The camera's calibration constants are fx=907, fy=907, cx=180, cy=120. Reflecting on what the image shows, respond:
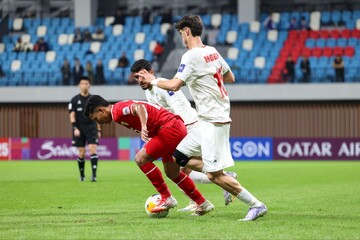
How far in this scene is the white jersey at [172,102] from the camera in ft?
44.3

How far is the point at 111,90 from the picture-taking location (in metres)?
40.6

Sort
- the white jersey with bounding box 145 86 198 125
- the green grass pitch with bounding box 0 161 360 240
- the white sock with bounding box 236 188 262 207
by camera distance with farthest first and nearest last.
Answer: the white jersey with bounding box 145 86 198 125, the white sock with bounding box 236 188 262 207, the green grass pitch with bounding box 0 161 360 240

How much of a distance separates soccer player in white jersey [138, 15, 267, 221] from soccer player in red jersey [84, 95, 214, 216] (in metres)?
0.53

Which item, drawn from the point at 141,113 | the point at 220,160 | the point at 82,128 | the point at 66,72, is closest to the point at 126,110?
the point at 141,113

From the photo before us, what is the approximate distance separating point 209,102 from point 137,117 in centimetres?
98

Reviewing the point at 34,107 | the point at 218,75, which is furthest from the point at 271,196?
the point at 34,107

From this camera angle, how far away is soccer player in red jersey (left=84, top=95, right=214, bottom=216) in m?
11.5

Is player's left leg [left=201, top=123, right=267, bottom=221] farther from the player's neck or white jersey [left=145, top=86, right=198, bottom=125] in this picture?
white jersey [left=145, top=86, right=198, bottom=125]

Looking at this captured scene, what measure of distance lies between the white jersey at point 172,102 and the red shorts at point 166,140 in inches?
56.5

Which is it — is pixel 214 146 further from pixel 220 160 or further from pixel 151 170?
pixel 151 170

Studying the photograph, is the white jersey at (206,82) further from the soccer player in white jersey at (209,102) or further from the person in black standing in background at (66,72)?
the person in black standing in background at (66,72)

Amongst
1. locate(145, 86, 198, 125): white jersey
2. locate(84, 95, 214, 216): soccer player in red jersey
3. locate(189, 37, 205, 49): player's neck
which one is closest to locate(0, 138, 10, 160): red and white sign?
locate(145, 86, 198, 125): white jersey

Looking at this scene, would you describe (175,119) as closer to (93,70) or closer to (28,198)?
(28,198)

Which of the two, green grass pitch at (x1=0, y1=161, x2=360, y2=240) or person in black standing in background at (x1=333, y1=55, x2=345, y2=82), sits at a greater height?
person in black standing in background at (x1=333, y1=55, x2=345, y2=82)
